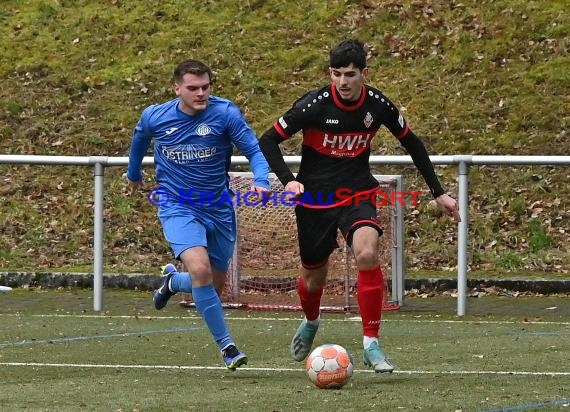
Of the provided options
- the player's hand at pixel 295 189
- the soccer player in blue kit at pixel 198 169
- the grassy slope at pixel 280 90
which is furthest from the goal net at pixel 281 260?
Answer: the player's hand at pixel 295 189

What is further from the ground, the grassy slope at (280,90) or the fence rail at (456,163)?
the grassy slope at (280,90)

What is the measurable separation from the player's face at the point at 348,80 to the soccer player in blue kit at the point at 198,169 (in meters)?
0.67

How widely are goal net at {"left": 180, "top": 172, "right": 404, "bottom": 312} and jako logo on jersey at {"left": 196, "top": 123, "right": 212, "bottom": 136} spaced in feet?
15.6

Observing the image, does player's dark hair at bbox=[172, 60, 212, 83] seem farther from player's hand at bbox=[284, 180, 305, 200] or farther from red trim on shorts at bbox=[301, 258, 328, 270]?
red trim on shorts at bbox=[301, 258, 328, 270]

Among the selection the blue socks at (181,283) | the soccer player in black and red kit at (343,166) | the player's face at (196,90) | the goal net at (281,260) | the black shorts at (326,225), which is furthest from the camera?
the goal net at (281,260)

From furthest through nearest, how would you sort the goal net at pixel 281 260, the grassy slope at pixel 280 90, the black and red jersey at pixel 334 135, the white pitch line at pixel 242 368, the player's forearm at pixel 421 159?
the grassy slope at pixel 280 90, the goal net at pixel 281 260, the player's forearm at pixel 421 159, the black and red jersey at pixel 334 135, the white pitch line at pixel 242 368

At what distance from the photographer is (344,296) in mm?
13789

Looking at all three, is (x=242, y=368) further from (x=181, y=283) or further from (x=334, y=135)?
(x=334, y=135)

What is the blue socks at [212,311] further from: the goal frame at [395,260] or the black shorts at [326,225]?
the goal frame at [395,260]

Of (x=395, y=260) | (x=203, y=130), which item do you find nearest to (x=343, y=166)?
(x=203, y=130)

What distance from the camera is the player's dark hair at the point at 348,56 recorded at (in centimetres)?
868

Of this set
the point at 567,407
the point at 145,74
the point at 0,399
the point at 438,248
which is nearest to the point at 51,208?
the point at 145,74

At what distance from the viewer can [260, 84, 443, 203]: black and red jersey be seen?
29.2 feet

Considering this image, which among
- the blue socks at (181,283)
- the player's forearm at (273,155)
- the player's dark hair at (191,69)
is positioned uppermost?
the player's dark hair at (191,69)
